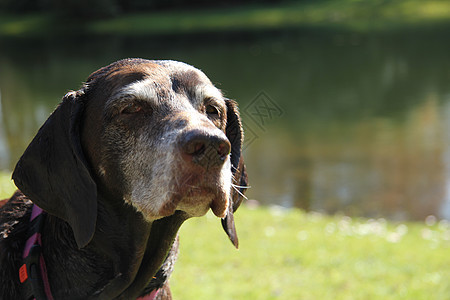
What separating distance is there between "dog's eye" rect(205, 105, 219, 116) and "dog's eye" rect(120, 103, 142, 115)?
1.28 ft

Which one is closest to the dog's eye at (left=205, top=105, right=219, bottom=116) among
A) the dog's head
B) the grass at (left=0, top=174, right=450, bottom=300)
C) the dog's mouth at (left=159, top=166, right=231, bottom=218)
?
the dog's head

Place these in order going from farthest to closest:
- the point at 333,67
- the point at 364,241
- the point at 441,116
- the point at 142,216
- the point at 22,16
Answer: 1. the point at 22,16
2. the point at 333,67
3. the point at 441,116
4. the point at 364,241
5. the point at 142,216

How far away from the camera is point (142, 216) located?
2873mm

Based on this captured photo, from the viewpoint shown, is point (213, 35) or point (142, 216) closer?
point (142, 216)

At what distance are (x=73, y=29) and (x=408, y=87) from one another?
33896mm

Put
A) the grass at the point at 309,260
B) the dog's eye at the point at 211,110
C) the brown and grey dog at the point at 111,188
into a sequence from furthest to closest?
the grass at the point at 309,260
the dog's eye at the point at 211,110
the brown and grey dog at the point at 111,188

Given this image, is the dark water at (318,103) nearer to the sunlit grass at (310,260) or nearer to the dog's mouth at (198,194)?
the dog's mouth at (198,194)

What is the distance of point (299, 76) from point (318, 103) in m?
4.83

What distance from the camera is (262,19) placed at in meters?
45.6

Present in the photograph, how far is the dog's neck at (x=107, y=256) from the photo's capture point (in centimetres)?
282

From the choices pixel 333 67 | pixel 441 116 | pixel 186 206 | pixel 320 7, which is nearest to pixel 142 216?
pixel 186 206

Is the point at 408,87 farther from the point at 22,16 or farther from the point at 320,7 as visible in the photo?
the point at 22,16

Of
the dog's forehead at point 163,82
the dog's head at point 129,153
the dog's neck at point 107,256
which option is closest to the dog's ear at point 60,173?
the dog's head at point 129,153

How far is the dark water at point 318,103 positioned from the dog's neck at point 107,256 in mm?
1207
